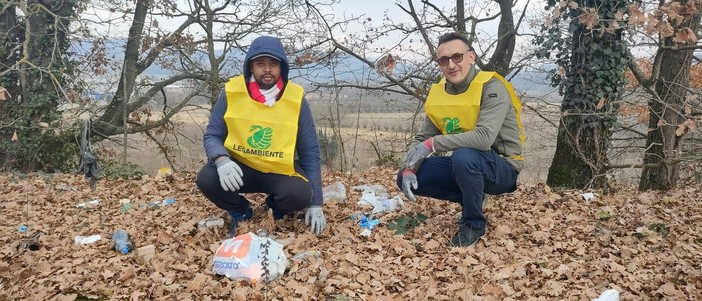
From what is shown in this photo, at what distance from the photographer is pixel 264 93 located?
403 centimetres

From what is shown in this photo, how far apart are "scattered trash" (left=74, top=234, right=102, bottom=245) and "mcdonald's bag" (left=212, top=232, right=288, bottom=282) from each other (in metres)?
1.37

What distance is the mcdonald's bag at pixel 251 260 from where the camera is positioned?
10.9ft

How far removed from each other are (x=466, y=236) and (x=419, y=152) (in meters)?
0.68

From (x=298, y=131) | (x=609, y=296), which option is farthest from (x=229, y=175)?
(x=609, y=296)

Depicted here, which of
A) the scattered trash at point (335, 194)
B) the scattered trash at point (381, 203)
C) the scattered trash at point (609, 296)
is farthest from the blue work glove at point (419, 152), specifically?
the scattered trash at point (609, 296)

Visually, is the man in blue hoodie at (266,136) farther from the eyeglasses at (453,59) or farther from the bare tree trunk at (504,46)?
the bare tree trunk at (504,46)

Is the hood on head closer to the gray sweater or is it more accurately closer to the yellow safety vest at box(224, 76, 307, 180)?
the yellow safety vest at box(224, 76, 307, 180)

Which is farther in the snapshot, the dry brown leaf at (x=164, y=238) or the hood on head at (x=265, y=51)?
the dry brown leaf at (x=164, y=238)

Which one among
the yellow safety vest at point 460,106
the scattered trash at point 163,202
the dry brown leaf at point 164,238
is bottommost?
the scattered trash at point 163,202

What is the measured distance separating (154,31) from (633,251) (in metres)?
9.83

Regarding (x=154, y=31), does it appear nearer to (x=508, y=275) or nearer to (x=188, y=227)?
(x=188, y=227)

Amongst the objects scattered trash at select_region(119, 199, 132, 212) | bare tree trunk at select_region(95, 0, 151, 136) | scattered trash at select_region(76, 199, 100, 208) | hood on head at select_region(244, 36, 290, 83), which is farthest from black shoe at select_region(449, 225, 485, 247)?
bare tree trunk at select_region(95, 0, 151, 136)

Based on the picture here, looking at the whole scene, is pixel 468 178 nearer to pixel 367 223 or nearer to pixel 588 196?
pixel 367 223

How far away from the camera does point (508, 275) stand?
3318 mm
